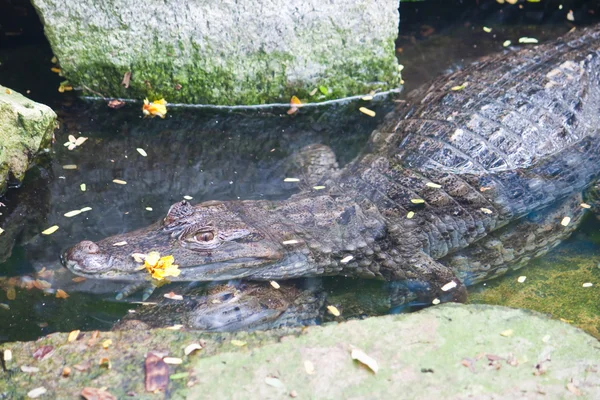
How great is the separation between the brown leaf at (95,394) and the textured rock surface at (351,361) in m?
0.04

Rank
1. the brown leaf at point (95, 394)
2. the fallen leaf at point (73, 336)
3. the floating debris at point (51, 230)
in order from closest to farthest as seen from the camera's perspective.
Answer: the brown leaf at point (95, 394)
the fallen leaf at point (73, 336)
the floating debris at point (51, 230)

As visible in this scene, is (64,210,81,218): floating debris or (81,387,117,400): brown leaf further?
(64,210,81,218): floating debris

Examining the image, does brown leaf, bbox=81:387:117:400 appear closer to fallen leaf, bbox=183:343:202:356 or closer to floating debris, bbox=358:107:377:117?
fallen leaf, bbox=183:343:202:356

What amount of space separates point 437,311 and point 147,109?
3.32m

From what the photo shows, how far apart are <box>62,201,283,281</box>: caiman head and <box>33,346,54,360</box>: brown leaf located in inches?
26.7

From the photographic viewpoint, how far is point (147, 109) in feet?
19.0

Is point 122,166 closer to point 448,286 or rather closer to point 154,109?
point 154,109

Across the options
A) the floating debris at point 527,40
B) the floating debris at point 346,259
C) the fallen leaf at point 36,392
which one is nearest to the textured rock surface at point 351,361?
the fallen leaf at point 36,392

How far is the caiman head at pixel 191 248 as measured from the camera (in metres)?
4.05

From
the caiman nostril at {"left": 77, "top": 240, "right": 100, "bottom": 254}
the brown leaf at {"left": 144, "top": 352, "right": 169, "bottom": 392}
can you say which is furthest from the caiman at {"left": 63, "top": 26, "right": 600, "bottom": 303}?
the brown leaf at {"left": 144, "top": 352, "right": 169, "bottom": 392}

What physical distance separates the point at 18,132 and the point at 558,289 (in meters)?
4.03

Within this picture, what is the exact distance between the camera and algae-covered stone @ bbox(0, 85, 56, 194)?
15.9ft

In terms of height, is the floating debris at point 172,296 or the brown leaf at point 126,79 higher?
the brown leaf at point 126,79

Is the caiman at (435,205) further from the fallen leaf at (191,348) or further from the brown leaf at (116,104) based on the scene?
the brown leaf at (116,104)
